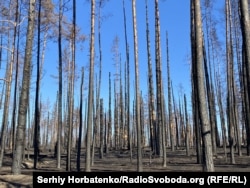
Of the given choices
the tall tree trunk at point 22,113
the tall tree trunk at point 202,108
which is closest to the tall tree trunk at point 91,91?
the tall tree trunk at point 22,113

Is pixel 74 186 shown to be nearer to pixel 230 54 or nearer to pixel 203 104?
pixel 203 104

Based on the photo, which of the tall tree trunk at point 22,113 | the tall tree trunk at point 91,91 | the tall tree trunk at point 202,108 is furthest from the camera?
the tall tree trunk at point 91,91

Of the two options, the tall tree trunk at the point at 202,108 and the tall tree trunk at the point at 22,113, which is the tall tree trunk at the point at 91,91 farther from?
the tall tree trunk at the point at 202,108

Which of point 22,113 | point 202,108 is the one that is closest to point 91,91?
point 22,113

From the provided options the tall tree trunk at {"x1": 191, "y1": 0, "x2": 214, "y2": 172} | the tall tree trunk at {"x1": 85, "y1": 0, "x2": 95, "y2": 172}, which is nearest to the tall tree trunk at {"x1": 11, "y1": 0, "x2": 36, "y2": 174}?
the tall tree trunk at {"x1": 85, "y1": 0, "x2": 95, "y2": 172}

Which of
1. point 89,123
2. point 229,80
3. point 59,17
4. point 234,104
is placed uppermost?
point 59,17

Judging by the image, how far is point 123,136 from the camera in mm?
33188

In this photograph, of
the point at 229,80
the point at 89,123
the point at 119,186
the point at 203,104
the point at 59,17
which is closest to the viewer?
the point at 119,186

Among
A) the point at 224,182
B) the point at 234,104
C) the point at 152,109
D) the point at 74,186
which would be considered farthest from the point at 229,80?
the point at 74,186

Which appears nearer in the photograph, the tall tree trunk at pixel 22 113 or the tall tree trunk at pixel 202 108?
the tall tree trunk at pixel 202 108

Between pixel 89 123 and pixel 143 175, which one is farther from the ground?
pixel 89 123

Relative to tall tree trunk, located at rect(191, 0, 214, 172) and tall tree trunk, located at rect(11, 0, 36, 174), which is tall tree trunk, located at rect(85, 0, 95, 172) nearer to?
tall tree trunk, located at rect(11, 0, 36, 174)

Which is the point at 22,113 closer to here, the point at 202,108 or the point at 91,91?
the point at 91,91

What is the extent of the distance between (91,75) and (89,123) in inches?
72.0
